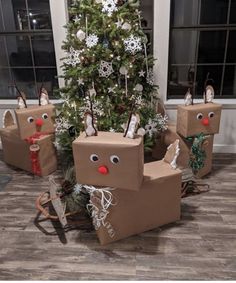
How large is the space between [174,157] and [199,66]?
1683 mm

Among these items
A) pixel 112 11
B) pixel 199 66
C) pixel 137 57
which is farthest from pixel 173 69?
pixel 112 11

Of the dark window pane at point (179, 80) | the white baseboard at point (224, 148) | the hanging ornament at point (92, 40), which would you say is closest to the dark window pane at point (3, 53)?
the hanging ornament at point (92, 40)

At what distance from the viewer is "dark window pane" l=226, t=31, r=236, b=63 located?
123 inches

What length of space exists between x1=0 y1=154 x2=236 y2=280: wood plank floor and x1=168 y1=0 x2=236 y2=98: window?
1.56m

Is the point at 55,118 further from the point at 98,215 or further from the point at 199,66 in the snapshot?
the point at 199,66

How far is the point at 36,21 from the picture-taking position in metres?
3.32

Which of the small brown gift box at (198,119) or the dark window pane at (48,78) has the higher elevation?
the dark window pane at (48,78)

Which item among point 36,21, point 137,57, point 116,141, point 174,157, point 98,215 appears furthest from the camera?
point 36,21

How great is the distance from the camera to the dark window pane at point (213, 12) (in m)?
3.06

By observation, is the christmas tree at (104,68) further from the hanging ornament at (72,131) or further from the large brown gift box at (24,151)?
the large brown gift box at (24,151)

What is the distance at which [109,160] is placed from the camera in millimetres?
1683

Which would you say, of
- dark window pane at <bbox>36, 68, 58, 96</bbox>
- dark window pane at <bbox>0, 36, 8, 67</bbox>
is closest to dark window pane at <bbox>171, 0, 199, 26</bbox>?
dark window pane at <bbox>36, 68, 58, 96</bbox>

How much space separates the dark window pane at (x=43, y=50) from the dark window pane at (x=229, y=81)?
216 centimetres

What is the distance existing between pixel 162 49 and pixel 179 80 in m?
0.49
